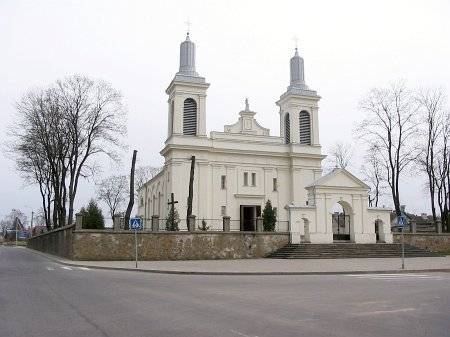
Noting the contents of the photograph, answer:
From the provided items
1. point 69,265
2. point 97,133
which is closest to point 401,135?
point 97,133

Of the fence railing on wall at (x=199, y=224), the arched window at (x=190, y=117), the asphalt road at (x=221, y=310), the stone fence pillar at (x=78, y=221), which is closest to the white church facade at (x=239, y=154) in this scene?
the arched window at (x=190, y=117)

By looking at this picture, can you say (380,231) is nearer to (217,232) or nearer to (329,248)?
(329,248)

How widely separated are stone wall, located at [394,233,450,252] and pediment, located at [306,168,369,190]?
5107mm

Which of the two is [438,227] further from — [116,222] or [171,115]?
[171,115]

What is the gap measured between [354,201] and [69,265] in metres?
21.0

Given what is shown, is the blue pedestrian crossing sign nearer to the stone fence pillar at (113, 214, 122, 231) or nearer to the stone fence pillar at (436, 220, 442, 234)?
the stone fence pillar at (113, 214, 122, 231)

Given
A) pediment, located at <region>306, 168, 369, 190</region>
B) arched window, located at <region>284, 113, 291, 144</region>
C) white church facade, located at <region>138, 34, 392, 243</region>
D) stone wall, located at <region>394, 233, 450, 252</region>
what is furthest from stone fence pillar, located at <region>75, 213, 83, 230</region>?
arched window, located at <region>284, 113, 291, 144</region>

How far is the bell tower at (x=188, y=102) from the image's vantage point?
46938 millimetres

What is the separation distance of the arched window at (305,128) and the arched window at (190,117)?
37.6 ft

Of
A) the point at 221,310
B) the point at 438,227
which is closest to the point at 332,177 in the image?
the point at 438,227

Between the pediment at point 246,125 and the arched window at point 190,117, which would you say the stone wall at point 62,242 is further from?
the pediment at point 246,125

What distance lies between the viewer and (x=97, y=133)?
39188 mm

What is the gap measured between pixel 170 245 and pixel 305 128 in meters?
24.7

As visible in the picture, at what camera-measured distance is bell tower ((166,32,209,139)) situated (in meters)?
46.9
